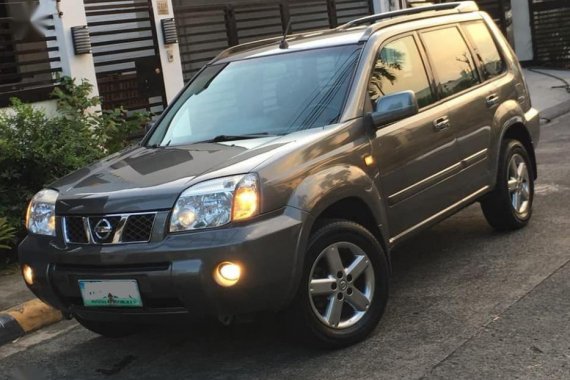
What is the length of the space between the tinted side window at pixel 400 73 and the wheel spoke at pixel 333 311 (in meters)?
1.31

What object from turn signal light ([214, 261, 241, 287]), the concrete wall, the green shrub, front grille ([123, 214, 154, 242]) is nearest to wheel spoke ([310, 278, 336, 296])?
turn signal light ([214, 261, 241, 287])

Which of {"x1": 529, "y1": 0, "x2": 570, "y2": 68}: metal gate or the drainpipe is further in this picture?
{"x1": 529, "y1": 0, "x2": 570, "y2": 68}: metal gate

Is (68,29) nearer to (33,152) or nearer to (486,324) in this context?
(33,152)

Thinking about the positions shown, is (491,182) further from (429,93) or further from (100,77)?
(100,77)

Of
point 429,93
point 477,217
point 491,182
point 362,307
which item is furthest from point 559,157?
point 362,307

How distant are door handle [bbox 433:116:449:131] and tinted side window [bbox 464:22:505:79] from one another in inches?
36.1

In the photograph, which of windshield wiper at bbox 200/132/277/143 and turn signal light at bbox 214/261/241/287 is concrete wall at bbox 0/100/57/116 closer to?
windshield wiper at bbox 200/132/277/143

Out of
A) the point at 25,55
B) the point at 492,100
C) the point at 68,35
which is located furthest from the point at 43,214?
the point at 25,55

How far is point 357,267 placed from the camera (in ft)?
13.2

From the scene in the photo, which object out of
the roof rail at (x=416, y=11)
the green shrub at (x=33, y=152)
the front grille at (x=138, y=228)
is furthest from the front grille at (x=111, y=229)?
the green shrub at (x=33, y=152)

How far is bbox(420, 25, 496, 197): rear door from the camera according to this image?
5.12 meters

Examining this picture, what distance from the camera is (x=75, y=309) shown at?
3.93 m

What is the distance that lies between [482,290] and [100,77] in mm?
6241

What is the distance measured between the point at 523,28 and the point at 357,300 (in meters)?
14.9
